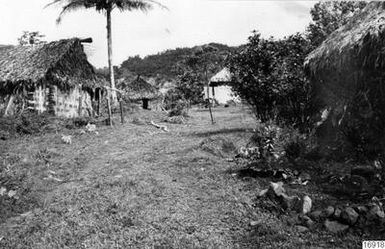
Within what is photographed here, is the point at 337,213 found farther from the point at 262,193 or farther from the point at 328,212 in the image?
the point at 262,193

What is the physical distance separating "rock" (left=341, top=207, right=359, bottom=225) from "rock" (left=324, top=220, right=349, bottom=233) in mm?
90

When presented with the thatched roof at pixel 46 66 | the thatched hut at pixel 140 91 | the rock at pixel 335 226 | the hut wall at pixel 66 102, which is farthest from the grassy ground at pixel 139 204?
the thatched hut at pixel 140 91

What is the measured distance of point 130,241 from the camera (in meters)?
5.48

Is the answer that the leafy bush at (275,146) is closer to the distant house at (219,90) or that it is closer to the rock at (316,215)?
the rock at (316,215)

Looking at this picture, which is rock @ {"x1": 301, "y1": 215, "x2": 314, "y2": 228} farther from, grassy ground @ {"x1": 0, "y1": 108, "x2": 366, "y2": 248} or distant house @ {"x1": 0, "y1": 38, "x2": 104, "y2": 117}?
distant house @ {"x1": 0, "y1": 38, "x2": 104, "y2": 117}

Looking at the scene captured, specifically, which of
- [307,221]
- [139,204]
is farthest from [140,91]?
[307,221]

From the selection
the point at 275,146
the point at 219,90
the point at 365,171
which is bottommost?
the point at 365,171

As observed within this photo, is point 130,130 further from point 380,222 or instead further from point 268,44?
point 380,222

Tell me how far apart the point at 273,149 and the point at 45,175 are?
5158 mm

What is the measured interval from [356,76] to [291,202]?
3.93m

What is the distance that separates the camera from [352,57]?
27.5 ft

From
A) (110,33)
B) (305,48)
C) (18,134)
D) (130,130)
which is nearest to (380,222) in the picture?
(305,48)

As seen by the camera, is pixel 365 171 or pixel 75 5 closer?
pixel 365 171

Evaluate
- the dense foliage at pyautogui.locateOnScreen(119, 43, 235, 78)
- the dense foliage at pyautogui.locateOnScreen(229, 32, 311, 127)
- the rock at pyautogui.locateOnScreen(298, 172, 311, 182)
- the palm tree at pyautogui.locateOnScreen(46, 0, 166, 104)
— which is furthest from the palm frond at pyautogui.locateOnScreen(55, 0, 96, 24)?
the dense foliage at pyautogui.locateOnScreen(119, 43, 235, 78)
